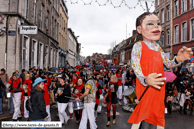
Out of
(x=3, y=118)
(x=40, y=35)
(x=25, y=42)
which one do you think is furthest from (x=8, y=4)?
(x=3, y=118)

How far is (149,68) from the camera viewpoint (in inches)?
A: 128

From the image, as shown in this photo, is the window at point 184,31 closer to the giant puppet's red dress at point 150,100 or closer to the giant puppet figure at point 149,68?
the giant puppet figure at point 149,68

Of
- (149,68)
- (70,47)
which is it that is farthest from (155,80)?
(70,47)

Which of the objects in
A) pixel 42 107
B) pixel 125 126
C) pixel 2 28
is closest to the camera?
pixel 42 107

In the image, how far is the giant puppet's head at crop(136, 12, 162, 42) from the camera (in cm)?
342

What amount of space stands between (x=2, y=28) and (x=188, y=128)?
11.5 meters

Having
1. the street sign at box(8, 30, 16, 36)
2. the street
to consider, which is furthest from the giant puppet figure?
the street sign at box(8, 30, 16, 36)

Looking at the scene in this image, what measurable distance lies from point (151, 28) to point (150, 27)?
0.02m

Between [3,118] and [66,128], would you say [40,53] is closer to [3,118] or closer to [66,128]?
[3,118]

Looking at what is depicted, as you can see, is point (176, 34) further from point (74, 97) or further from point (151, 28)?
point (151, 28)

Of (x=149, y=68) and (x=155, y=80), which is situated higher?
(x=149, y=68)

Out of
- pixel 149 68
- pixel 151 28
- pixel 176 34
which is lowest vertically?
pixel 149 68

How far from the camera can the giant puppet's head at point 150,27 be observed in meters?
3.42

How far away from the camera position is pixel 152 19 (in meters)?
3.45
